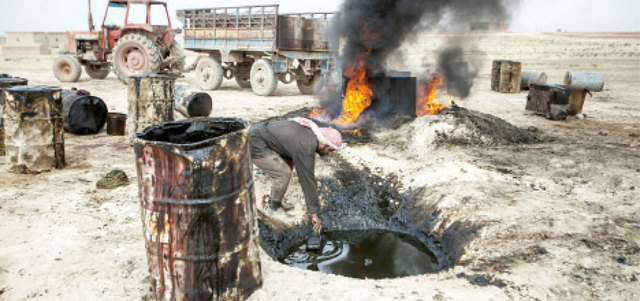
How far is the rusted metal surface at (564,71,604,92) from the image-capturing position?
1343 cm

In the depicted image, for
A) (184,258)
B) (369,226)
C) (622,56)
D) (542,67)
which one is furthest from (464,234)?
(622,56)

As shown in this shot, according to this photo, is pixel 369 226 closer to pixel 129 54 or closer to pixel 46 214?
pixel 46 214

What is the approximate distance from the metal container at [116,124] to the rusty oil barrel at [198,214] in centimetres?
569

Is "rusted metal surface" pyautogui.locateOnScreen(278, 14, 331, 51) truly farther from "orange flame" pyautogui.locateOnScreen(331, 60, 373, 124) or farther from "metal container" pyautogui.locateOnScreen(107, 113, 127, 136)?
"metal container" pyautogui.locateOnScreen(107, 113, 127, 136)

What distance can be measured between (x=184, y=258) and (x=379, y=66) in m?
7.20

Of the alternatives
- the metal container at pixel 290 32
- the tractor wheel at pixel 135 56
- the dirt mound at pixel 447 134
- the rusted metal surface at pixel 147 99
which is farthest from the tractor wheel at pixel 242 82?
the dirt mound at pixel 447 134

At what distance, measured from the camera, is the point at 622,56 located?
2728cm

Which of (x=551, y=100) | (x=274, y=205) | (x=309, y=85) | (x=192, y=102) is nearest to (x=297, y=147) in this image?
(x=274, y=205)

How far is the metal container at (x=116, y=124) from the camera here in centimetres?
798

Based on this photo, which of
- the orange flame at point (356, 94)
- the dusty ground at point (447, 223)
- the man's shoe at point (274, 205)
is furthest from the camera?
the orange flame at point (356, 94)

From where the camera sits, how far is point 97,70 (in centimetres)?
1579

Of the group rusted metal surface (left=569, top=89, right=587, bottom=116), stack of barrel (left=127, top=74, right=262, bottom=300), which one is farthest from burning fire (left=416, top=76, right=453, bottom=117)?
stack of barrel (left=127, top=74, right=262, bottom=300)

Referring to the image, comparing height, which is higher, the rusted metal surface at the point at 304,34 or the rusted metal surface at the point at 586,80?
the rusted metal surface at the point at 304,34

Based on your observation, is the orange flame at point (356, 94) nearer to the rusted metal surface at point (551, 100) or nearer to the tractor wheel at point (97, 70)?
the rusted metal surface at point (551, 100)
